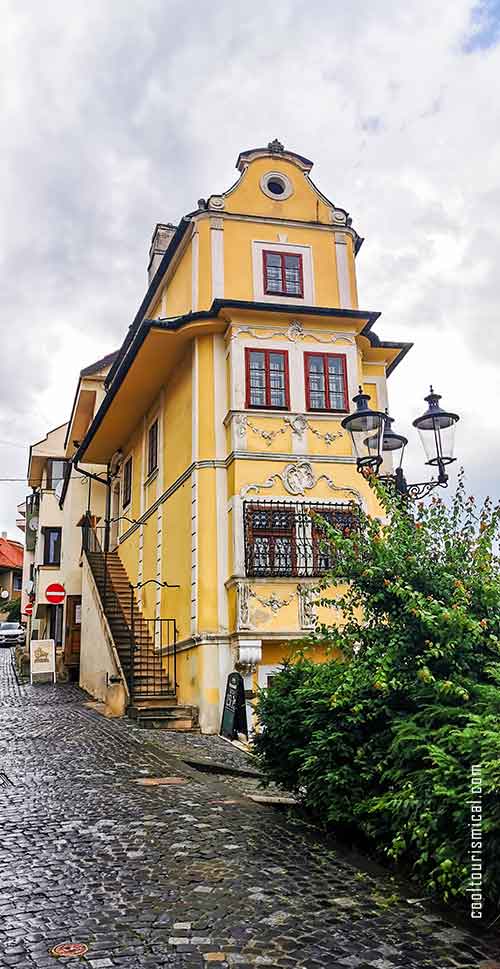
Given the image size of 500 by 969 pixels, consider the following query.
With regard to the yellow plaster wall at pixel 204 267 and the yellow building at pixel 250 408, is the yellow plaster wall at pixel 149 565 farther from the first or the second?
the yellow plaster wall at pixel 204 267

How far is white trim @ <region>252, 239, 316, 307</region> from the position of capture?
17712 millimetres

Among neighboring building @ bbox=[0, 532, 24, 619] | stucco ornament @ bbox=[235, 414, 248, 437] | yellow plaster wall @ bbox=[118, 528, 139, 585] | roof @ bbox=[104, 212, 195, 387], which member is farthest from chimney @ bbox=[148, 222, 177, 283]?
neighboring building @ bbox=[0, 532, 24, 619]

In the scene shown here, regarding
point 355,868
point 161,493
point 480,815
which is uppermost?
point 161,493

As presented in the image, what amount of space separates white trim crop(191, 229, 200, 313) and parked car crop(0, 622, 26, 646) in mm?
38569

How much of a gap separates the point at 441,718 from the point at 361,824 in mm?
1130

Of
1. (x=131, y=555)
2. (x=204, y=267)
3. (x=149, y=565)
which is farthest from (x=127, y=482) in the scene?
(x=204, y=267)

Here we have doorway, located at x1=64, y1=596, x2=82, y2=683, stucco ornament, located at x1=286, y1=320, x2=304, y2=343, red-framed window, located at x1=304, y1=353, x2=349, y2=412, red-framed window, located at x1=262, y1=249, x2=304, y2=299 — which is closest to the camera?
red-framed window, located at x1=304, y1=353, x2=349, y2=412

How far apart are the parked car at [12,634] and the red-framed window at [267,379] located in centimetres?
3930

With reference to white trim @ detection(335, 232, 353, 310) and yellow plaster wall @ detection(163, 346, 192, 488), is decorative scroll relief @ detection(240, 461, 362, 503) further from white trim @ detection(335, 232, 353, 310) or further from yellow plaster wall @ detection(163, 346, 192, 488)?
white trim @ detection(335, 232, 353, 310)

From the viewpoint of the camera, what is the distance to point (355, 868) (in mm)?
6078

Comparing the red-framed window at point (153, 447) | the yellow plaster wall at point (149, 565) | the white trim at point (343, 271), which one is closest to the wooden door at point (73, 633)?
the yellow plaster wall at point (149, 565)

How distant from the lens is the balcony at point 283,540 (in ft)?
50.6

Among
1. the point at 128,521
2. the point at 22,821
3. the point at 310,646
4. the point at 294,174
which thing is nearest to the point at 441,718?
the point at 310,646

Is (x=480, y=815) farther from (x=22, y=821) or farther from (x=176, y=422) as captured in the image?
(x=176, y=422)
